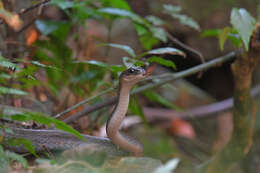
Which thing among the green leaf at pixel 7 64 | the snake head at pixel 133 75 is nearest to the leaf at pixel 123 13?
the snake head at pixel 133 75

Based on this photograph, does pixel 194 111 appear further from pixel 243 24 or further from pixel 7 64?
pixel 7 64

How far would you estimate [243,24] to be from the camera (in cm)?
157

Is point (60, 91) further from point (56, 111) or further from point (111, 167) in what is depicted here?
point (111, 167)

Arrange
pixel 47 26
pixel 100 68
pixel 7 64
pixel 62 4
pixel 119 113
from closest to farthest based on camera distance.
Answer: pixel 7 64 → pixel 119 113 → pixel 62 4 → pixel 100 68 → pixel 47 26

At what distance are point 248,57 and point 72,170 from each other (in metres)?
1.15

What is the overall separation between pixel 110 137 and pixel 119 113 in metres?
0.13

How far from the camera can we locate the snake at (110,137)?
5.04 feet

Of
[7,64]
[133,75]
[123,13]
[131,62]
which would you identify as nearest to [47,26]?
[123,13]

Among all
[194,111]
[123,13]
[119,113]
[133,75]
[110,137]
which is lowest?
[194,111]

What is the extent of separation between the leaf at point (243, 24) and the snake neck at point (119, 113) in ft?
1.84

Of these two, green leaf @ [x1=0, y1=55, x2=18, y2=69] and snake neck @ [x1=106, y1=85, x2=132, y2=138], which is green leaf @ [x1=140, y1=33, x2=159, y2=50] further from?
green leaf @ [x1=0, y1=55, x2=18, y2=69]

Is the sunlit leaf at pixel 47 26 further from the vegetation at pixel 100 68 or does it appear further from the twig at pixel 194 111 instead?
the twig at pixel 194 111

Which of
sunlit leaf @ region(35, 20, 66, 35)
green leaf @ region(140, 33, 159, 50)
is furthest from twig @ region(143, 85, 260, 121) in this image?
sunlit leaf @ region(35, 20, 66, 35)

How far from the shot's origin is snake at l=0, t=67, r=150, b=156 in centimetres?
154
